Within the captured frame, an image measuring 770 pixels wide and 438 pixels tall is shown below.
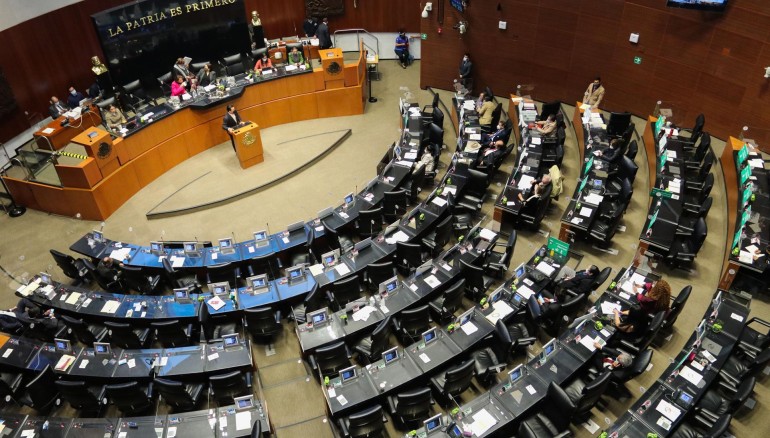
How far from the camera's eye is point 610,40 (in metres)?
14.8

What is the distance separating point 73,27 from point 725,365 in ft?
57.3

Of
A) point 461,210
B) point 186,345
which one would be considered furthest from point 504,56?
point 186,345

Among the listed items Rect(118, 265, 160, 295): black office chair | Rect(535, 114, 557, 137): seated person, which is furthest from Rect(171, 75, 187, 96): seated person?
Rect(535, 114, 557, 137): seated person

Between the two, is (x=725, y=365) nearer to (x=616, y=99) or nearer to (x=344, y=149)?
(x=616, y=99)

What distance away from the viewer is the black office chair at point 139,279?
10281 millimetres

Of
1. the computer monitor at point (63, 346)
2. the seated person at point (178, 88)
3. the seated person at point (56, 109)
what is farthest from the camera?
the seated person at point (178, 88)

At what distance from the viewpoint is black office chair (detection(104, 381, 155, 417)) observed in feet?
26.4

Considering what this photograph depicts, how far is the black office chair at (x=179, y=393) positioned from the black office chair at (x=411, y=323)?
3290 mm

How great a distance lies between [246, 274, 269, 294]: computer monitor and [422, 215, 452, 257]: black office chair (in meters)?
3.21

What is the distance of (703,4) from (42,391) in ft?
50.2

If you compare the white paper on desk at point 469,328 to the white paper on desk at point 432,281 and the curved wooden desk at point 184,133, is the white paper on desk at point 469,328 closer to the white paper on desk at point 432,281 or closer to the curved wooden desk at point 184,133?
the white paper on desk at point 432,281

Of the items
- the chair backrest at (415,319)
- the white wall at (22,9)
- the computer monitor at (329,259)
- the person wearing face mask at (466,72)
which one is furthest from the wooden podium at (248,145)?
the chair backrest at (415,319)

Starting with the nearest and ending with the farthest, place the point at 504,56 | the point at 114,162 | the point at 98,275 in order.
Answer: the point at 98,275 → the point at 114,162 → the point at 504,56

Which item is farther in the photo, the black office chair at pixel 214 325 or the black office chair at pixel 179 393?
the black office chair at pixel 214 325
